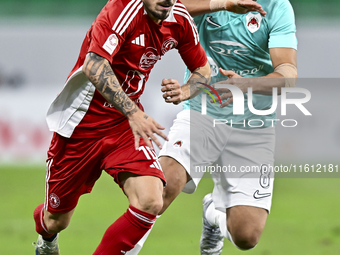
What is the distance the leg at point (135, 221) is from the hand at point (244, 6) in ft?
4.51

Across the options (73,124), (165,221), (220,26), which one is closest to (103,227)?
(165,221)

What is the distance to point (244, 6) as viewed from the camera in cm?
322

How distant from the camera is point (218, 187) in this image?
12.6 feet

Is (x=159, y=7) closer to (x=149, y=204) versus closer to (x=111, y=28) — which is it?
(x=111, y=28)

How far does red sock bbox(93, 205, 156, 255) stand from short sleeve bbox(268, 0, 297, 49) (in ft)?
5.37

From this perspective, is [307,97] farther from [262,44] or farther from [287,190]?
[262,44]

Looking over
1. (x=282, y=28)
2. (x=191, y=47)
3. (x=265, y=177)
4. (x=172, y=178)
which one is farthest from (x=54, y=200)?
(x=282, y=28)

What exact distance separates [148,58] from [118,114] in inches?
14.8

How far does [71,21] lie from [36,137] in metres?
1.92

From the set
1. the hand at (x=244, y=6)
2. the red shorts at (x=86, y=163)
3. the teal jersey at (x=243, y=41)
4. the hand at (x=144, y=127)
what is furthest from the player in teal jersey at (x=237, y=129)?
the hand at (x=144, y=127)

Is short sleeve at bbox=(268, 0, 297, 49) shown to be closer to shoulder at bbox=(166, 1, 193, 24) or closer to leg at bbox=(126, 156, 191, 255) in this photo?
shoulder at bbox=(166, 1, 193, 24)

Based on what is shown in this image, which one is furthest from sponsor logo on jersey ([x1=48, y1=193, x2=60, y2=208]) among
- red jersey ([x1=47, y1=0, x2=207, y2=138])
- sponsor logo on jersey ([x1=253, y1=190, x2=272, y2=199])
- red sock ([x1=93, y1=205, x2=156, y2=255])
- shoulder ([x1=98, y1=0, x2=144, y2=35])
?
sponsor logo on jersey ([x1=253, y1=190, x2=272, y2=199])

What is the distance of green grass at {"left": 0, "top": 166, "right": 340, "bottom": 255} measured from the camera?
12.7 ft

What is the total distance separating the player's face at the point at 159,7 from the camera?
8.67 ft
